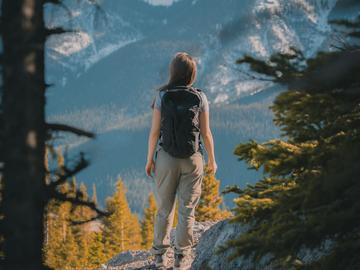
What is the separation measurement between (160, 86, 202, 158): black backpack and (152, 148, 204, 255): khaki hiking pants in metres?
0.17

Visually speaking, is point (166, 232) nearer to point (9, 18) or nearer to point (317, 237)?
point (317, 237)

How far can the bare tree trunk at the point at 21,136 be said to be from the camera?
10.9 ft

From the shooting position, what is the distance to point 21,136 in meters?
3.34

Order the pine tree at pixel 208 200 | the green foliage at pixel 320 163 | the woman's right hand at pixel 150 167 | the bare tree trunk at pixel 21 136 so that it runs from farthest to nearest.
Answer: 1. the pine tree at pixel 208 200
2. the woman's right hand at pixel 150 167
3. the green foliage at pixel 320 163
4. the bare tree trunk at pixel 21 136

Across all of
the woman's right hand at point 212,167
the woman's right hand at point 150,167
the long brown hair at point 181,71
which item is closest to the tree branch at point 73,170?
the long brown hair at point 181,71

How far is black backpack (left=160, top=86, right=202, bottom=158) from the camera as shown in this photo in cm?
675

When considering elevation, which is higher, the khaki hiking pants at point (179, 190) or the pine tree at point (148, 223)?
the khaki hiking pants at point (179, 190)

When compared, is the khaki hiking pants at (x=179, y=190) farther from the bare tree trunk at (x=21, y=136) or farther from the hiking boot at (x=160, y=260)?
the bare tree trunk at (x=21, y=136)

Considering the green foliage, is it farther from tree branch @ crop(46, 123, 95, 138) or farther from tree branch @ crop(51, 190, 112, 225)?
tree branch @ crop(46, 123, 95, 138)

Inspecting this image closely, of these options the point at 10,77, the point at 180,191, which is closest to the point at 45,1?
the point at 10,77

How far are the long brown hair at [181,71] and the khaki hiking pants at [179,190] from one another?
32.2 inches

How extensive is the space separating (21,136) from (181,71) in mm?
3771

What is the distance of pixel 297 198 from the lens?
15.7ft

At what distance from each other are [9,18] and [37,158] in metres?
0.81
